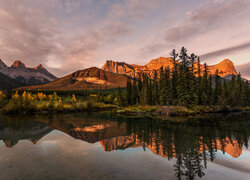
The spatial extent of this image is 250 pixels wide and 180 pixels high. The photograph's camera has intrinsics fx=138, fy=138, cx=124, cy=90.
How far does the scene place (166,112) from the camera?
50469 mm

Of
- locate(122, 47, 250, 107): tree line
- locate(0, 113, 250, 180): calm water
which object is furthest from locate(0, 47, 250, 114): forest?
locate(0, 113, 250, 180): calm water

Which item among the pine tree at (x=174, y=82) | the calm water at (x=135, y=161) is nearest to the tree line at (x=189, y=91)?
the pine tree at (x=174, y=82)

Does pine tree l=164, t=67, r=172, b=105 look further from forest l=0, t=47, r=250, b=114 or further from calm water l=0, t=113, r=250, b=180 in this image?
calm water l=0, t=113, r=250, b=180

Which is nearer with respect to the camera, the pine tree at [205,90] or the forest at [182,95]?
the forest at [182,95]

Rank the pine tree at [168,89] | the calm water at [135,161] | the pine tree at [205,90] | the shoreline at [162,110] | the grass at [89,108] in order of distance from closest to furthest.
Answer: the calm water at [135,161]
the shoreline at [162,110]
the grass at [89,108]
the pine tree at [205,90]
the pine tree at [168,89]

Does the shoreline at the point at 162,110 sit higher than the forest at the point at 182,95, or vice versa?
the forest at the point at 182,95

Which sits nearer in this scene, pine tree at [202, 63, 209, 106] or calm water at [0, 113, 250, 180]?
calm water at [0, 113, 250, 180]

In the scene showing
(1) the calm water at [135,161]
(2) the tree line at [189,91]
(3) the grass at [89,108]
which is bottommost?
(1) the calm water at [135,161]

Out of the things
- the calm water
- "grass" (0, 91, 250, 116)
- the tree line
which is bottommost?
the calm water

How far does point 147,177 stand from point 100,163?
385cm

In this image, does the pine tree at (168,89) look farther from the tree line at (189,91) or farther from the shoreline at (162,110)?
the shoreline at (162,110)

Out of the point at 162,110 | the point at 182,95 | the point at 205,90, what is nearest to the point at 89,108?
the point at 162,110

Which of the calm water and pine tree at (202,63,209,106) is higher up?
pine tree at (202,63,209,106)

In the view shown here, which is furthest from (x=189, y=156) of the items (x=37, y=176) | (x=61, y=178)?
(x=37, y=176)
